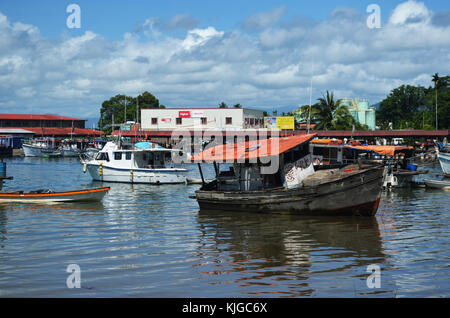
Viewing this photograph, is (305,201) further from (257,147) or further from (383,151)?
(383,151)

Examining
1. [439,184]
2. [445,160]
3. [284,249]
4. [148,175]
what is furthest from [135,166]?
[445,160]

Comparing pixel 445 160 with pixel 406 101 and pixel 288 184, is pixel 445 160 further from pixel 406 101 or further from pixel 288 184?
pixel 406 101

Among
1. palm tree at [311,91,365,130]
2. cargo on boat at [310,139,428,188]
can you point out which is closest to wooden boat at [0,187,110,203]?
cargo on boat at [310,139,428,188]

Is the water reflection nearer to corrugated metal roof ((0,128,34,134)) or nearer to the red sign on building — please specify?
the red sign on building

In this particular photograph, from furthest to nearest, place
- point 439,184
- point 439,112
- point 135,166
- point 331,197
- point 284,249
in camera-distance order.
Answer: point 439,112 → point 135,166 → point 439,184 → point 331,197 → point 284,249

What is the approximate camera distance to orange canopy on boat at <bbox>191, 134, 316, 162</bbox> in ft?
67.5

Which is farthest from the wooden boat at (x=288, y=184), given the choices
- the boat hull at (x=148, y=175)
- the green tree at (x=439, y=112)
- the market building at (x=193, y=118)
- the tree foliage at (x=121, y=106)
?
the tree foliage at (x=121, y=106)

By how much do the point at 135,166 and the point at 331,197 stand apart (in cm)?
1887

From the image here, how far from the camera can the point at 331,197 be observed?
65.0 ft

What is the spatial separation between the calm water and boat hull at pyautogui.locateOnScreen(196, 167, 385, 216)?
45 cm

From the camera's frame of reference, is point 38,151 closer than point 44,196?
No

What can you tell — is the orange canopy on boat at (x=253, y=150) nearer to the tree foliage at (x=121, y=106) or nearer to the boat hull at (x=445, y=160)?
the boat hull at (x=445, y=160)

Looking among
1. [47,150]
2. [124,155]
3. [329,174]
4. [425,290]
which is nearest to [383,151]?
[329,174]

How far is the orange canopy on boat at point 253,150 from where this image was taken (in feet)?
67.5
